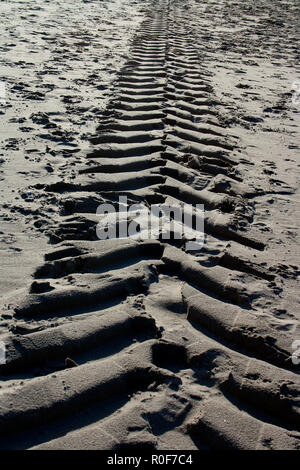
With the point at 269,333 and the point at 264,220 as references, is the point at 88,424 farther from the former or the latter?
the point at 264,220

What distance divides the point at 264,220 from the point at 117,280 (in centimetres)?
103

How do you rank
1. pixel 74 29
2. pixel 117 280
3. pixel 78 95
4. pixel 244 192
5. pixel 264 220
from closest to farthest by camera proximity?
pixel 117 280 < pixel 264 220 < pixel 244 192 < pixel 78 95 < pixel 74 29

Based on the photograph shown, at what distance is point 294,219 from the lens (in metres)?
2.61

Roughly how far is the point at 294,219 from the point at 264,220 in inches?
6.8

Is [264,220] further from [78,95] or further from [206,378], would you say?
[78,95]

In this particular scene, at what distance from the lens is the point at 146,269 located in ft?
6.68

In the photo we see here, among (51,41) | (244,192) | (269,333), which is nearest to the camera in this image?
(269,333)

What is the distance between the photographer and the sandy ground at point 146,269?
1368 mm

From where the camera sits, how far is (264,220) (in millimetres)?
2576

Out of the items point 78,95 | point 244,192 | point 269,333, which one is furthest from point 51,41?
point 269,333

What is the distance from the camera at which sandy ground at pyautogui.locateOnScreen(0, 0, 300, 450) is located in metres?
1.37

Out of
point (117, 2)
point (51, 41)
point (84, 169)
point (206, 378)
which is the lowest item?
point (206, 378)

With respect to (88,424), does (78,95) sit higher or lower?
higher

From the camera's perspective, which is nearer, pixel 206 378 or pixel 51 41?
pixel 206 378
